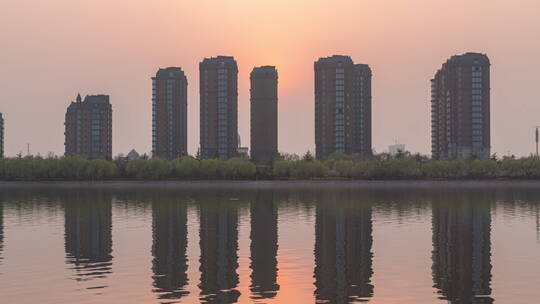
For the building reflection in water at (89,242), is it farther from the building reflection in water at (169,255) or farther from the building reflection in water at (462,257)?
the building reflection in water at (462,257)

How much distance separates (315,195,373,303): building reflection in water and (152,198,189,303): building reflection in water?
20.8 feet

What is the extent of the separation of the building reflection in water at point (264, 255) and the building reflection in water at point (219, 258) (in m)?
1.01

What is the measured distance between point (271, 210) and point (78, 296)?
171 feet

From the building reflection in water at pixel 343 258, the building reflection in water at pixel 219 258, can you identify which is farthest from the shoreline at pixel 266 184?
the building reflection in water at pixel 343 258

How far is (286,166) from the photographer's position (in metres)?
180

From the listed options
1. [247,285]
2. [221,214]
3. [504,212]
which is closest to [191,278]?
[247,285]

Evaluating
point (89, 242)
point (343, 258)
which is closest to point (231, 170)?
point (89, 242)

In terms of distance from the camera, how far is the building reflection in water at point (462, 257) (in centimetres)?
3120

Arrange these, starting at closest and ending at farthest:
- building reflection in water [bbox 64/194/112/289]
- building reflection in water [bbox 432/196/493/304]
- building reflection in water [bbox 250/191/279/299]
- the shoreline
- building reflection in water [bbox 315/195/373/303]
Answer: building reflection in water [bbox 315/195/373/303] → building reflection in water [bbox 432/196/493/304] → building reflection in water [bbox 250/191/279/299] → building reflection in water [bbox 64/194/112/289] → the shoreline

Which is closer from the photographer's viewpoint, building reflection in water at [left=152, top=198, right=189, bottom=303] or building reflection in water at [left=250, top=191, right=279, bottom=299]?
building reflection in water at [left=152, top=198, right=189, bottom=303]

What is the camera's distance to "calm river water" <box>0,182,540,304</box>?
101 ft

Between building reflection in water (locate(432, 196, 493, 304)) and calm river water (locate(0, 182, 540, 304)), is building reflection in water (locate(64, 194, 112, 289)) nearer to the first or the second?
calm river water (locate(0, 182, 540, 304))

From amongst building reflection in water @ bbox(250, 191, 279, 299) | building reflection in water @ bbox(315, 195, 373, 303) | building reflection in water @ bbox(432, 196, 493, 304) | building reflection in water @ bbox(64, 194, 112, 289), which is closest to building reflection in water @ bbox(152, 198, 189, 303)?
building reflection in water @ bbox(64, 194, 112, 289)

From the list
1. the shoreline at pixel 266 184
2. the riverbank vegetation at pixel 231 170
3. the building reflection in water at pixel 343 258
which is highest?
the riverbank vegetation at pixel 231 170
